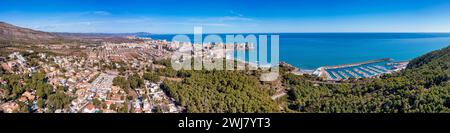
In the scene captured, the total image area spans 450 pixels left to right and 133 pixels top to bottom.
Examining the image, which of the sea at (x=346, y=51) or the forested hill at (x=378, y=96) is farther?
the sea at (x=346, y=51)

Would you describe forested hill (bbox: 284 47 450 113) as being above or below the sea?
below

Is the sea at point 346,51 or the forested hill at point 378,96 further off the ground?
the sea at point 346,51

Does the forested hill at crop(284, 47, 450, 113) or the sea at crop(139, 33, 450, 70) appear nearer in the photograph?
the forested hill at crop(284, 47, 450, 113)

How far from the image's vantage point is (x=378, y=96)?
9.14 m

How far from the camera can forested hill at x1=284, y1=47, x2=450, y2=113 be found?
7.01 metres

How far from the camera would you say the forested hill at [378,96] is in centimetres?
701

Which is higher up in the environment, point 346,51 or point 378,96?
point 346,51

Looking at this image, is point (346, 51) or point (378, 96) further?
point (346, 51)

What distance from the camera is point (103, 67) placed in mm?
12914
